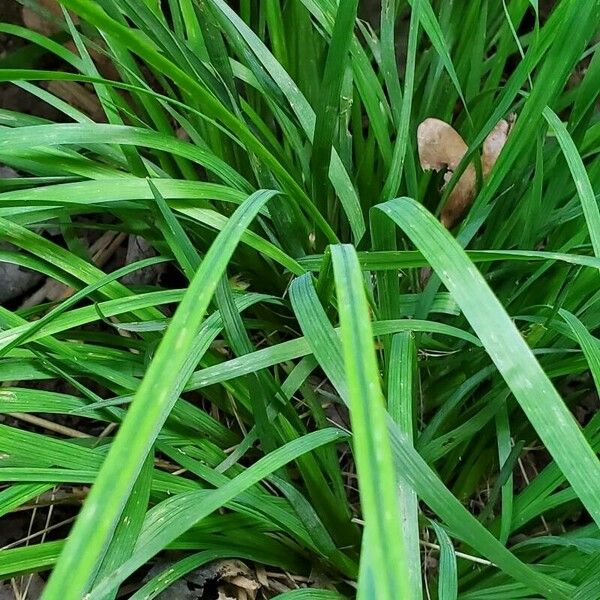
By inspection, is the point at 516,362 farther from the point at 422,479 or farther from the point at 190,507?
the point at 190,507

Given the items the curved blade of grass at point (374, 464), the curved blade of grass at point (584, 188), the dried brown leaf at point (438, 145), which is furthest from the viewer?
the dried brown leaf at point (438, 145)

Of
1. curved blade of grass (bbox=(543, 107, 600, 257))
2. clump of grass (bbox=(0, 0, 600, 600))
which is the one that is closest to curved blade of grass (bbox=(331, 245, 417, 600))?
clump of grass (bbox=(0, 0, 600, 600))

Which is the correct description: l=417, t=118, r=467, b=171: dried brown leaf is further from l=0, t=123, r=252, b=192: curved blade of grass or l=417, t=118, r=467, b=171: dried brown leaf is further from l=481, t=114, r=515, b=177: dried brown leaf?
l=0, t=123, r=252, b=192: curved blade of grass

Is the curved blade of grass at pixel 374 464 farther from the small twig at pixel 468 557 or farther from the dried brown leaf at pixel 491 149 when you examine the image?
the dried brown leaf at pixel 491 149

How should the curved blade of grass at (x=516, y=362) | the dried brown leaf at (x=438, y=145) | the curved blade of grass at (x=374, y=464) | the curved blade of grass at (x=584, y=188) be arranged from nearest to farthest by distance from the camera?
the curved blade of grass at (x=374, y=464), the curved blade of grass at (x=516, y=362), the curved blade of grass at (x=584, y=188), the dried brown leaf at (x=438, y=145)

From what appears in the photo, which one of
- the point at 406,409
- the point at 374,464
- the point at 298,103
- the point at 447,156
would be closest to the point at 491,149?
the point at 447,156

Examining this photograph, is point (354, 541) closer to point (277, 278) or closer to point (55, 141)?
point (277, 278)

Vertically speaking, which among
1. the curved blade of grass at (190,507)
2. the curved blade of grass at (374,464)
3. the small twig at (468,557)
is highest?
the curved blade of grass at (374,464)

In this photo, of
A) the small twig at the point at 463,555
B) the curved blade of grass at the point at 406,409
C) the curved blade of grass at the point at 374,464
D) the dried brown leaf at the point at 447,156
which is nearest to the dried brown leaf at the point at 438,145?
the dried brown leaf at the point at 447,156
